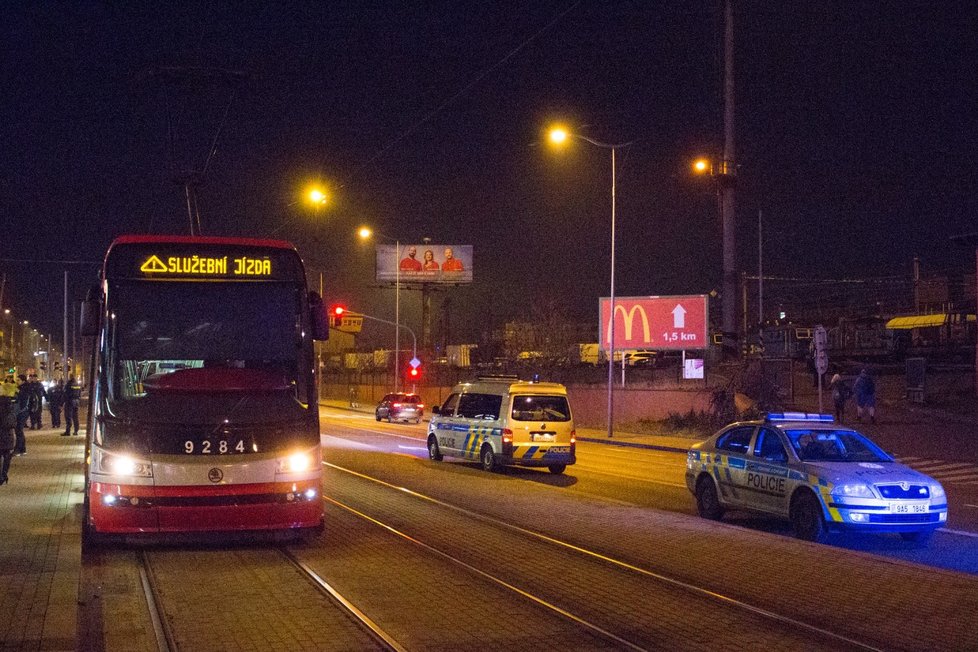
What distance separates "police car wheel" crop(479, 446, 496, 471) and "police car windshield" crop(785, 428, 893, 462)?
9599mm

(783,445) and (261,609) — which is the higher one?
(783,445)

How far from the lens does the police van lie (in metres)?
21.1

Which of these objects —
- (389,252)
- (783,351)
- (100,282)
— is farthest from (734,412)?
(389,252)

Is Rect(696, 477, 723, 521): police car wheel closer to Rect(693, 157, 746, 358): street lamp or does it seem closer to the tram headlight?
the tram headlight

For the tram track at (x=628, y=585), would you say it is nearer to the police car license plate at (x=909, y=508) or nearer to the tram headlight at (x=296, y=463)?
the tram headlight at (x=296, y=463)

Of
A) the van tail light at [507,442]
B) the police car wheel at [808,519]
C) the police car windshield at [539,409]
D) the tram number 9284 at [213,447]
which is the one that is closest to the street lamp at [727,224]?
the police car windshield at [539,409]

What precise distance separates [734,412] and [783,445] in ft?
76.4

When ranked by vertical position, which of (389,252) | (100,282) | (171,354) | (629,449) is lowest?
(629,449)

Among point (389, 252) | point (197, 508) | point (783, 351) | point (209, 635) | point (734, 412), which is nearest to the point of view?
point (209, 635)

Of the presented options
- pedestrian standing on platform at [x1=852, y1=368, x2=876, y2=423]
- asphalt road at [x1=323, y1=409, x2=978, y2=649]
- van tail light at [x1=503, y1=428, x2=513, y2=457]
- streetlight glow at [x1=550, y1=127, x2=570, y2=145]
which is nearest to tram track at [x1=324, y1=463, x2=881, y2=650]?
asphalt road at [x1=323, y1=409, x2=978, y2=649]

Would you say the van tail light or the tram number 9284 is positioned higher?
the tram number 9284

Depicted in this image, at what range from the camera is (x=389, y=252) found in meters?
78.2

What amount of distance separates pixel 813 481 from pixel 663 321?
37084mm

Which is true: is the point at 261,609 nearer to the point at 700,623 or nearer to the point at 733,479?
the point at 700,623
